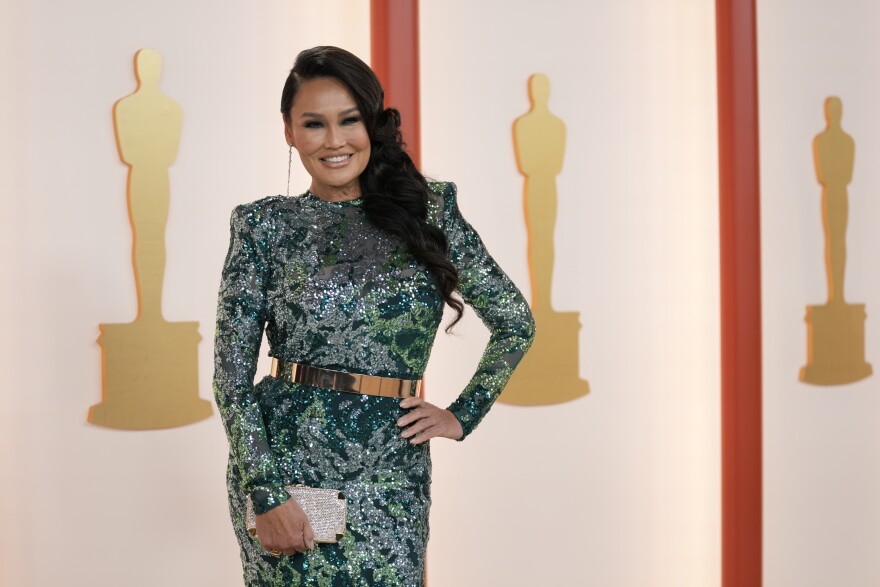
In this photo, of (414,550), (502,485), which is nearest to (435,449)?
(502,485)

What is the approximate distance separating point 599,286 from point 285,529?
177 centimetres

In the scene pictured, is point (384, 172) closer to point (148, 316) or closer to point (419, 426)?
point (419, 426)

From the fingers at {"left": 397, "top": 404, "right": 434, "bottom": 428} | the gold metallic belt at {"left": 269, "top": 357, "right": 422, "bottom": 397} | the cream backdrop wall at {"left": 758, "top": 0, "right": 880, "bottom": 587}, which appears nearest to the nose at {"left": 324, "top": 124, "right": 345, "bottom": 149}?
the gold metallic belt at {"left": 269, "top": 357, "right": 422, "bottom": 397}

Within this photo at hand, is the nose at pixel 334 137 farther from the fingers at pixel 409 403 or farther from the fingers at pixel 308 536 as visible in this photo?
the fingers at pixel 308 536

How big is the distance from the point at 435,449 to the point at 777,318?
1.24 m

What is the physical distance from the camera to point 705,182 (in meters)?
3.35

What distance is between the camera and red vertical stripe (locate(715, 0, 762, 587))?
10.6ft

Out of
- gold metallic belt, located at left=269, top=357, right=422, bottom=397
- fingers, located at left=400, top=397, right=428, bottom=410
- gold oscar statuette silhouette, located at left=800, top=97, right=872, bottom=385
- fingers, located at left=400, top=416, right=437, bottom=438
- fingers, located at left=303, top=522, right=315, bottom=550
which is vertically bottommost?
fingers, located at left=303, top=522, right=315, bottom=550

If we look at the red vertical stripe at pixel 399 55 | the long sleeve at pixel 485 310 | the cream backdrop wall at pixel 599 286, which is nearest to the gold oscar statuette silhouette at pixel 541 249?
the cream backdrop wall at pixel 599 286

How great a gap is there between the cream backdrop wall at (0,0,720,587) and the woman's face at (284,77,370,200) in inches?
42.1

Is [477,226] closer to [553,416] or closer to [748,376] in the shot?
[553,416]

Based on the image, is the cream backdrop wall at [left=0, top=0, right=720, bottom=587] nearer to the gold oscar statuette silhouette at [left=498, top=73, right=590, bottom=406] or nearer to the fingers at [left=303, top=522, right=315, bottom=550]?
the gold oscar statuette silhouette at [left=498, top=73, right=590, bottom=406]

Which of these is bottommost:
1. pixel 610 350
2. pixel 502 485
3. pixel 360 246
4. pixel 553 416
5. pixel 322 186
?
pixel 502 485

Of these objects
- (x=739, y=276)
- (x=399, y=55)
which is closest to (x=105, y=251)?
(x=399, y=55)
